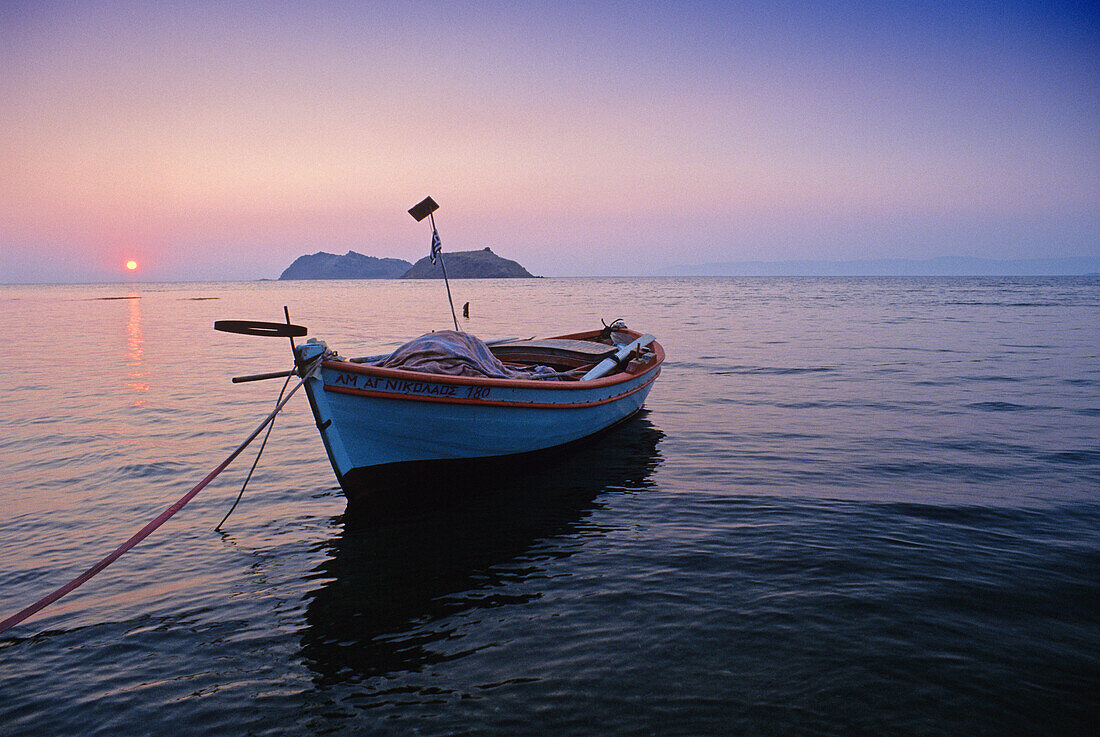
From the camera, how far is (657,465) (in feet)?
36.1

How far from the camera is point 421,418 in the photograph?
26.7 feet

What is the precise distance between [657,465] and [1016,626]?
235 inches

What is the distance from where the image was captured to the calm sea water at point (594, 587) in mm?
4570

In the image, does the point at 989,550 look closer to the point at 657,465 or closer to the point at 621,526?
the point at 621,526

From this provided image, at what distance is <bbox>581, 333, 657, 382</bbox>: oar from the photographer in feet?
38.7

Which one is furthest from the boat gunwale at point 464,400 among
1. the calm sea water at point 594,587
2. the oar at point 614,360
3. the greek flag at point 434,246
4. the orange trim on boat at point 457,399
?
the greek flag at point 434,246

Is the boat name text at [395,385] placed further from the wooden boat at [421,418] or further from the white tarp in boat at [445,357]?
the white tarp in boat at [445,357]

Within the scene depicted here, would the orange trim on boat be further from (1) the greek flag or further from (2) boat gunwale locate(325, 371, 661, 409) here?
(1) the greek flag

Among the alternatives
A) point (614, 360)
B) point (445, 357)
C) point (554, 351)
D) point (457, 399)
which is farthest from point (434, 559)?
point (554, 351)

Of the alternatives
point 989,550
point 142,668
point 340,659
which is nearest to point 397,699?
point 340,659

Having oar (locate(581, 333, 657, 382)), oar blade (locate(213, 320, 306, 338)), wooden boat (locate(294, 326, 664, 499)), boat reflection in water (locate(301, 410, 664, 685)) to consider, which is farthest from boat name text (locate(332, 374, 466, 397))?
oar (locate(581, 333, 657, 382))

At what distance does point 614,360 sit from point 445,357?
4.70 m

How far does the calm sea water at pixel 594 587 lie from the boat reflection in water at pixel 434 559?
0.04m

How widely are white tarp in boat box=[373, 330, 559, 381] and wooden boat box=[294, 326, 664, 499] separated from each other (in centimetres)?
75
